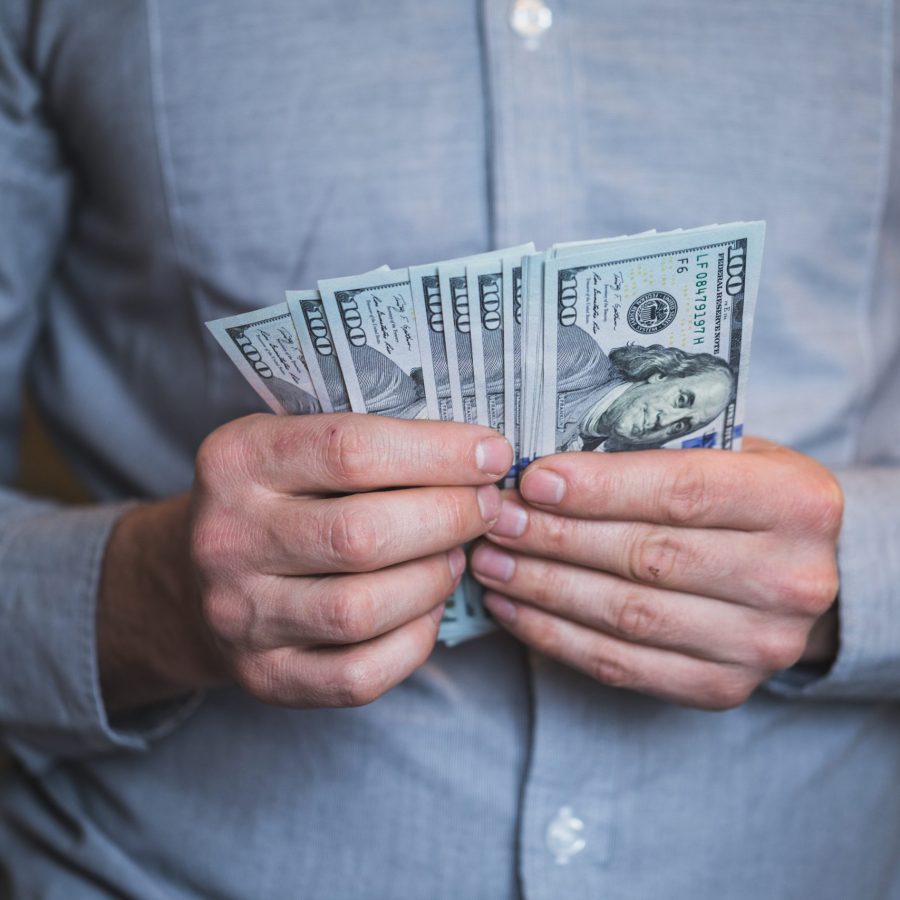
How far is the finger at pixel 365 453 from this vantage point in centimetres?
72

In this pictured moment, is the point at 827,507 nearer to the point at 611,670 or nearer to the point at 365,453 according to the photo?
the point at 611,670

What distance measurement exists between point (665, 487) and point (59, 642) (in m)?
0.68

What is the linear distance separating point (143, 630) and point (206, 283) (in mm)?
382

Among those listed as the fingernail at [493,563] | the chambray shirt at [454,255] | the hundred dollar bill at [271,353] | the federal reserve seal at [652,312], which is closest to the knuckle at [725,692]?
the chambray shirt at [454,255]

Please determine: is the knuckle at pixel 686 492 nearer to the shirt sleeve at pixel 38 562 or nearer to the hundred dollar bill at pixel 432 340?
the hundred dollar bill at pixel 432 340

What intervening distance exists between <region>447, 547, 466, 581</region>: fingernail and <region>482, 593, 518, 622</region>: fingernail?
0.06 meters

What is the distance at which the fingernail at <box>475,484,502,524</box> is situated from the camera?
77 cm

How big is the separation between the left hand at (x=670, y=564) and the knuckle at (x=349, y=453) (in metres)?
0.14

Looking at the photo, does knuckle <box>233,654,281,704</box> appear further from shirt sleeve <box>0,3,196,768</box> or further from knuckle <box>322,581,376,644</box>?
shirt sleeve <box>0,3,196,768</box>

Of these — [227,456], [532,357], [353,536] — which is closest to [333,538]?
[353,536]

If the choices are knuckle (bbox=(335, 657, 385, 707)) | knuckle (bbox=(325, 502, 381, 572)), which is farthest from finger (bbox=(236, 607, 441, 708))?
knuckle (bbox=(325, 502, 381, 572))

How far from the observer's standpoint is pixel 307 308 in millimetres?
731

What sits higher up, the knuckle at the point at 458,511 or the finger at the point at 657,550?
the knuckle at the point at 458,511

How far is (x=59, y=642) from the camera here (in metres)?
1.00
